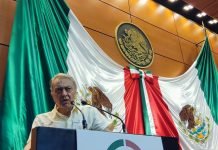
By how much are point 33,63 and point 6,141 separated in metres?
0.72

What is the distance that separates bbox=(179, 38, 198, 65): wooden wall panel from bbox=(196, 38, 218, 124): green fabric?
28 centimetres

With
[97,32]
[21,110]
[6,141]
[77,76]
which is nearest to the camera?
[6,141]

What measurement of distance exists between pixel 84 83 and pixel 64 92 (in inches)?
40.8

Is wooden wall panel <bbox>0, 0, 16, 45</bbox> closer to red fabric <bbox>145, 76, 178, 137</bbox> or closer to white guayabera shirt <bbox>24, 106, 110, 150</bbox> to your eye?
white guayabera shirt <bbox>24, 106, 110, 150</bbox>

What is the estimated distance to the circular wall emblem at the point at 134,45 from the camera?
12.4 feet

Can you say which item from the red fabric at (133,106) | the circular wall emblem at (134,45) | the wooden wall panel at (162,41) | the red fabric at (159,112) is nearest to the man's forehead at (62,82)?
the red fabric at (133,106)

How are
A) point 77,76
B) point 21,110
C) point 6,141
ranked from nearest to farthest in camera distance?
point 6,141
point 21,110
point 77,76

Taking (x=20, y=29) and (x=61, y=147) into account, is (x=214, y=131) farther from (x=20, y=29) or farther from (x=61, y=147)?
(x=61, y=147)

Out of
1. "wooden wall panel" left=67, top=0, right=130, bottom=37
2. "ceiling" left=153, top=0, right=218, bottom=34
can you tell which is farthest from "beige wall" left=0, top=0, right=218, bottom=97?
"ceiling" left=153, top=0, right=218, bottom=34

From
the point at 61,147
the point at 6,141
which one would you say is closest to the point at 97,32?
the point at 6,141

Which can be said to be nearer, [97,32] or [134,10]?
[97,32]

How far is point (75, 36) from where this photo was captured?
9.81 ft

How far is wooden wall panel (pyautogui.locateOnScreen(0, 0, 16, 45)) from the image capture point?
2.65 m

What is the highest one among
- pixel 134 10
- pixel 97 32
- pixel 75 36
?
pixel 134 10
